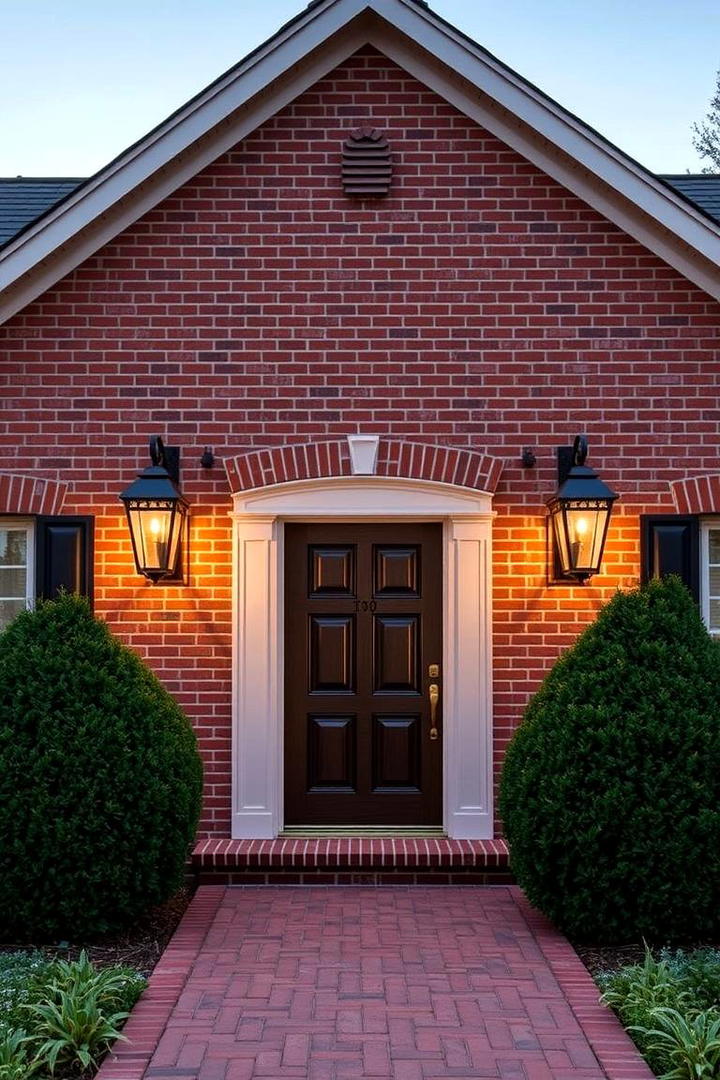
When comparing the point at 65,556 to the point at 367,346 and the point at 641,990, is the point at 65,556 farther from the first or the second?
the point at 641,990

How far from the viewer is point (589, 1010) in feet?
14.7

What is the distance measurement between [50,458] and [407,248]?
9.18ft

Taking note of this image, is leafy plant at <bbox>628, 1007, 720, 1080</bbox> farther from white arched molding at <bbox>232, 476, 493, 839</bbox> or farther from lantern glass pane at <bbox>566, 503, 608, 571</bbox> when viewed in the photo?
lantern glass pane at <bbox>566, 503, 608, 571</bbox>

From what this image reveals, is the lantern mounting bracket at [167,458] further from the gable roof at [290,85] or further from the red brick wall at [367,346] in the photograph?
the gable roof at [290,85]

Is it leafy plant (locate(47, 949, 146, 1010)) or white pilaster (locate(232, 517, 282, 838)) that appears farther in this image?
white pilaster (locate(232, 517, 282, 838))

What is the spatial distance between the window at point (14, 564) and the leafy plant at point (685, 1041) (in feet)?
15.5

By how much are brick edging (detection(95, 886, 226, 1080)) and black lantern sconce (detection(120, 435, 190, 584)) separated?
81.2 inches

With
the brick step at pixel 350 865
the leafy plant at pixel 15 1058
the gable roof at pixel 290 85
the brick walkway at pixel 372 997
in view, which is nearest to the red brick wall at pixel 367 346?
the gable roof at pixel 290 85

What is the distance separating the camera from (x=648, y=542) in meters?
6.86

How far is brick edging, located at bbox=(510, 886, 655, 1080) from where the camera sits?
3910mm

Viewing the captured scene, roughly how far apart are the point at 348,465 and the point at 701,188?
13.3 ft

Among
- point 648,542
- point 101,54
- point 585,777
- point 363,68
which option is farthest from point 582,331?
point 101,54

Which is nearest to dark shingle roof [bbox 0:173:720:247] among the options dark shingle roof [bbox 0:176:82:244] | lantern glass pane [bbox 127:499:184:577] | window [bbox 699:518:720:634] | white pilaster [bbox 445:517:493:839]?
dark shingle roof [bbox 0:176:82:244]

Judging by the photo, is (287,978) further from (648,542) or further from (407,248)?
(407,248)
